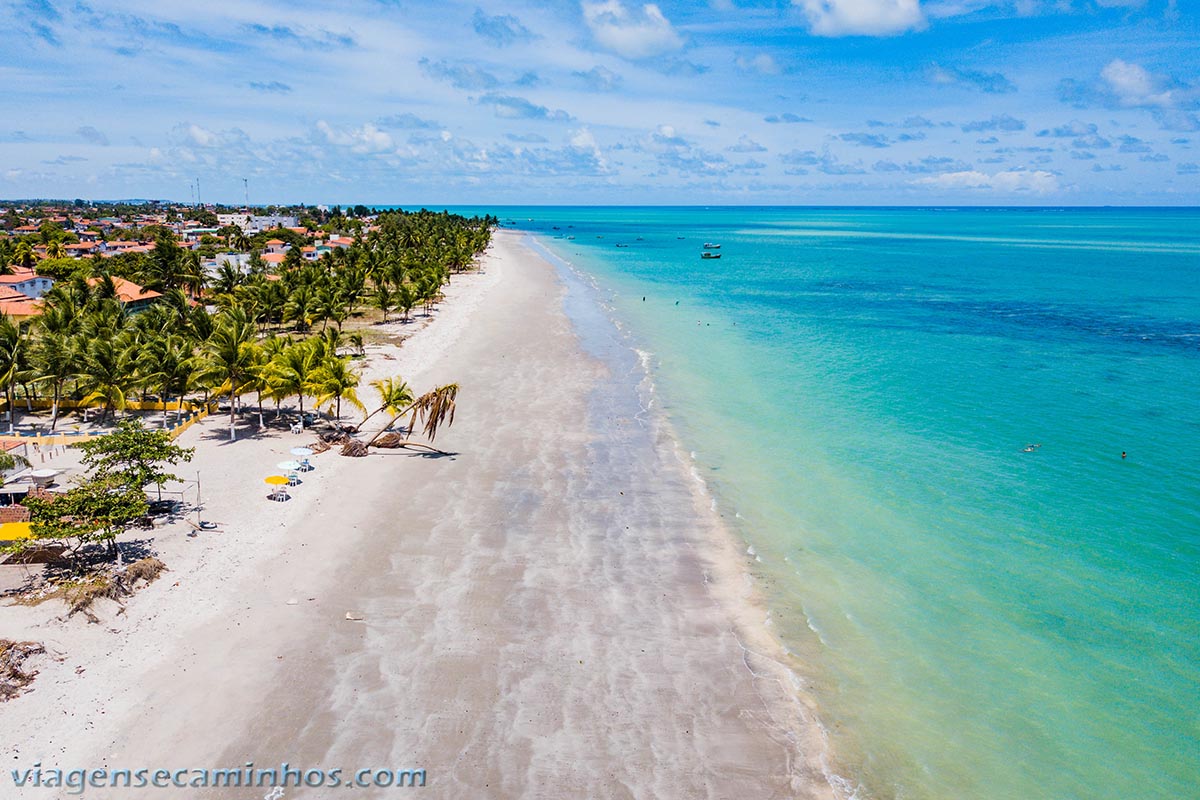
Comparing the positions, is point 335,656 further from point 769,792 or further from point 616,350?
point 616,350

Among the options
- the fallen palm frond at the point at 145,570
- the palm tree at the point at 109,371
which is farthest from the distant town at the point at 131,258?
the fallen palm frond at the point at 145,570

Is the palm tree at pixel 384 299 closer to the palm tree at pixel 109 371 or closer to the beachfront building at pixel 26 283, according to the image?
the palm tree at pixel 109 371

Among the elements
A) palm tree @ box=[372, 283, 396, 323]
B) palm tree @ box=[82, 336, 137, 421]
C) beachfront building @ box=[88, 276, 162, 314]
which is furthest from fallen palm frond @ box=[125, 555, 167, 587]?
beachfront building @ box=[88, 276, 162, 314]

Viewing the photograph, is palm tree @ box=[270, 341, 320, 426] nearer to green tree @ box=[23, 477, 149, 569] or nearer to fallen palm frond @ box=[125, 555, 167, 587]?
green tree @ box=[23, 477, 149, 569]

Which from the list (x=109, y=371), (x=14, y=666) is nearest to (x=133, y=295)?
(x=109, y=371)

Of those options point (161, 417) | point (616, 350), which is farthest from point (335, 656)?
point (616, 350)

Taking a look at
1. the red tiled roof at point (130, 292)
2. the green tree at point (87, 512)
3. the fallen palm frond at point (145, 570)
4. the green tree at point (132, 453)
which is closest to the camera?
the green tree at point (87, 512)
